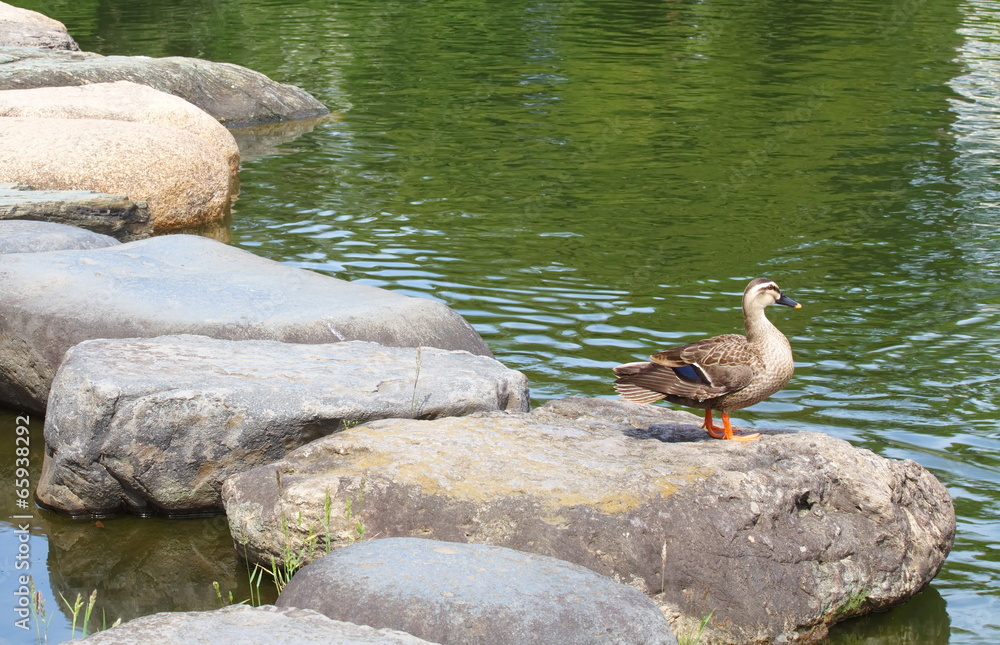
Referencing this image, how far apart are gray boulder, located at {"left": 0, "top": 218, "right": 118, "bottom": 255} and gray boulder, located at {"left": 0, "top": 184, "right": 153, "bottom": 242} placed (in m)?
0.97

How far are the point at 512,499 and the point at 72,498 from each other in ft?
7.65

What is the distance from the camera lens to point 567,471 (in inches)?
218

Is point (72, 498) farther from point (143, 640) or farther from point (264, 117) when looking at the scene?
point (264, 117)

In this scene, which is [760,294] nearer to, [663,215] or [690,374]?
[690,374]

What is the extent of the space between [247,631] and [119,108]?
1139cm

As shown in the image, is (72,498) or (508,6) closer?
(72,498)

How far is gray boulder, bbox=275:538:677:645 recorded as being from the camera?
4.20 metres

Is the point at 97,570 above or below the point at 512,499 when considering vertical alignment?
below

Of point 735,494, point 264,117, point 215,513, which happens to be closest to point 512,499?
point 735,494

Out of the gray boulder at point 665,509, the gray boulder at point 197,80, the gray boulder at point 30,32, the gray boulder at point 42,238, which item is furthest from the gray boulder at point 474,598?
the gray boulder at point 30,32

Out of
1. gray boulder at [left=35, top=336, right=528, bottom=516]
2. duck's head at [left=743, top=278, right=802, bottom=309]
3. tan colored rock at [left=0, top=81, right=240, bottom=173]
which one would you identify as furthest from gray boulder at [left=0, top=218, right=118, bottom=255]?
duck's head at [left=743, top=278, right=802, bottom=309]

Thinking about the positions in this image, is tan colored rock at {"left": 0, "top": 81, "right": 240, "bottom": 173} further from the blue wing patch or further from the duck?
the blue wing patch

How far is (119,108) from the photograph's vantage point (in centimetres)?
1415

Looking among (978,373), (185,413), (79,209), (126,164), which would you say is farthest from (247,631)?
(126,164)
